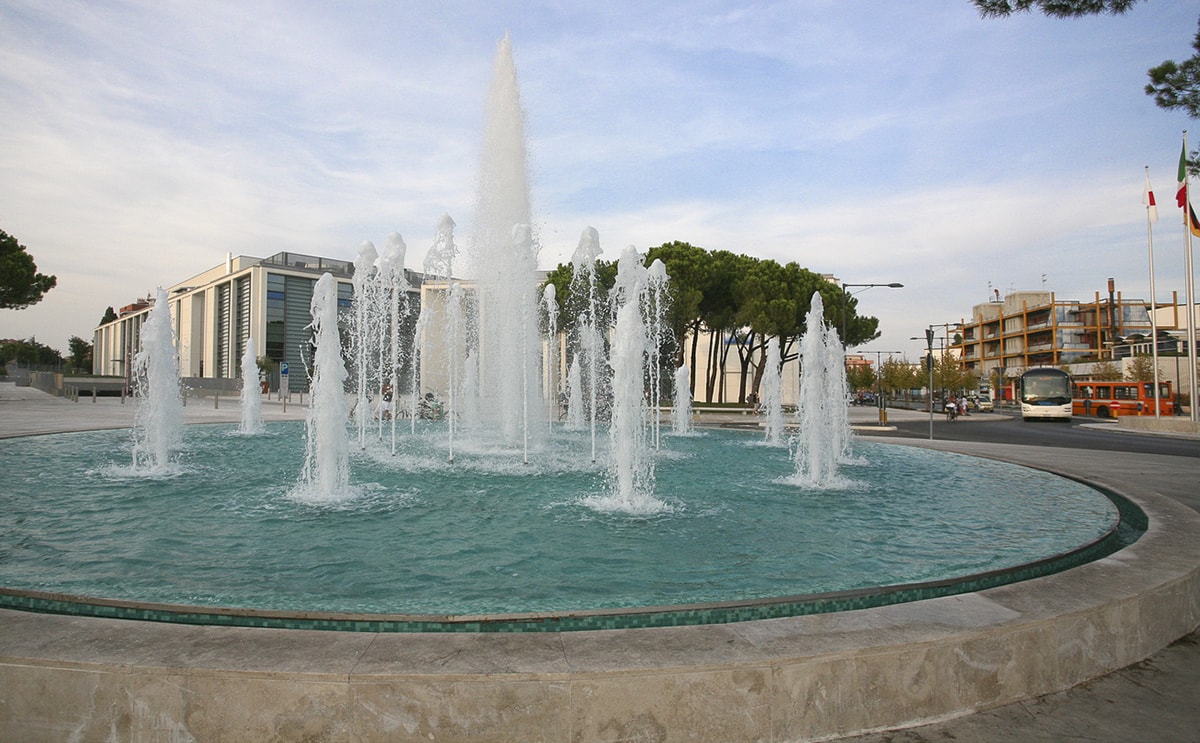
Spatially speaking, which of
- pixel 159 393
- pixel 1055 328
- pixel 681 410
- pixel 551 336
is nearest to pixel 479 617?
pixel 159 393

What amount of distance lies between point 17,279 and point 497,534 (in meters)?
38.2

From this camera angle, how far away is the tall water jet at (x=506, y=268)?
14.2 meters

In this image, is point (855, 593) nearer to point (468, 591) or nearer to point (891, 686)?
point (891, 686)

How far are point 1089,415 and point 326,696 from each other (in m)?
49.3

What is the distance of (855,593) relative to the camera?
152 inches

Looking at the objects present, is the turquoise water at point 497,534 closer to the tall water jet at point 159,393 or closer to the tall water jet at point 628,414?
the tall water jet at point 628,414

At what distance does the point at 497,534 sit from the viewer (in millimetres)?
5945

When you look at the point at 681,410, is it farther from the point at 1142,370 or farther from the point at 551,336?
the point at 1142,370

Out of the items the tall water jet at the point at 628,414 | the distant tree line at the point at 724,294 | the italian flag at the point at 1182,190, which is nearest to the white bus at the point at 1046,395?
the distant tree line at the point at 724,294

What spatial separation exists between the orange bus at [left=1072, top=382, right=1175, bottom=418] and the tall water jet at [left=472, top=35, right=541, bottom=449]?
3395 centimetres

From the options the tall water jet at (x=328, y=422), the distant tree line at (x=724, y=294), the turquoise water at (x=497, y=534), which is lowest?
the turquoise water at (x=497, y=534)

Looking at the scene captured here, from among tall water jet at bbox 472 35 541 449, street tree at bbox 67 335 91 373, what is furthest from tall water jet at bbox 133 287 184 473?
street tree at bbox 67 335 91 373

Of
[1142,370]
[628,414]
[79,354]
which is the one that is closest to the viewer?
[628,414]

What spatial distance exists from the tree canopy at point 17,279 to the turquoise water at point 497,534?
28.7 meters
